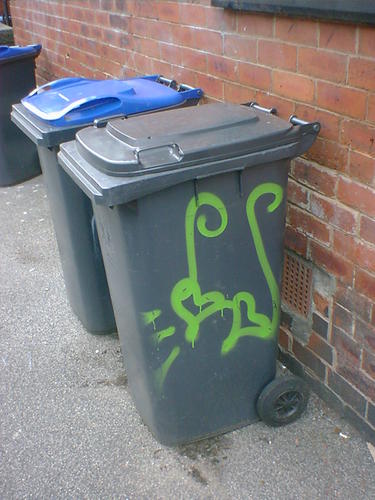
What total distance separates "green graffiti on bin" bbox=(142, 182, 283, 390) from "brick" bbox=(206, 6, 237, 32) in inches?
41.0

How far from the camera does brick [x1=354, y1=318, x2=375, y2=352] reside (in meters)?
2.43

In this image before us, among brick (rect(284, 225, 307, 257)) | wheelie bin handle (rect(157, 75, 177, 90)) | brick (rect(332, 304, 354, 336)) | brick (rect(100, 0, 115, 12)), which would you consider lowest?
brick (rect(332, 304, 354, 336))

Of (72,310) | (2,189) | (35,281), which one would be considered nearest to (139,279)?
(72,310)

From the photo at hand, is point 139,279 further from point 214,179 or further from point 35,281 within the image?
point 35,281

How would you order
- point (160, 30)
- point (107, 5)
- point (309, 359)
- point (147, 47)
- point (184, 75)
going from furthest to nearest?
point (107, 5) < point (147, 47) < point (160, 30) < point (184, 75) < point (309, 359)

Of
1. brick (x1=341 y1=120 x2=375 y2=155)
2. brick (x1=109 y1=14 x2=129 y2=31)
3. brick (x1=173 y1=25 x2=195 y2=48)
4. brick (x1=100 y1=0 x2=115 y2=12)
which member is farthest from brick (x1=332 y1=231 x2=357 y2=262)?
brick (x1=100 y1=0 x2=115 y2=12)

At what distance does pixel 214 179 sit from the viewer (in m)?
2.12

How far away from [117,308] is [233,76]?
134 cm

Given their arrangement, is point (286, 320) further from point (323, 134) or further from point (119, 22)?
point (119, 22)

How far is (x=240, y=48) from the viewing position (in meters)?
2.82

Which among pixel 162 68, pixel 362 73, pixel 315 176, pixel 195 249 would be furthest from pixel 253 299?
pixel 162 68

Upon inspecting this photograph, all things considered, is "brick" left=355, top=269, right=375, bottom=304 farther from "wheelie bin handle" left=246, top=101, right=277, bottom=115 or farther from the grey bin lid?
"wheelie bin handle" left=246, top=101, right=277, bottom=115

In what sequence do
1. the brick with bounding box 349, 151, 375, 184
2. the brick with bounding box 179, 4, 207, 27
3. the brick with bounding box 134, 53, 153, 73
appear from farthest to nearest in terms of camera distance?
the brick with bounding box 134, 53, 153, 73, the brick with bounding box 179, 4, 207, 27, the brick with bounding box 349, 151, 375, 184

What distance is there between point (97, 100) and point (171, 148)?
0.92m
